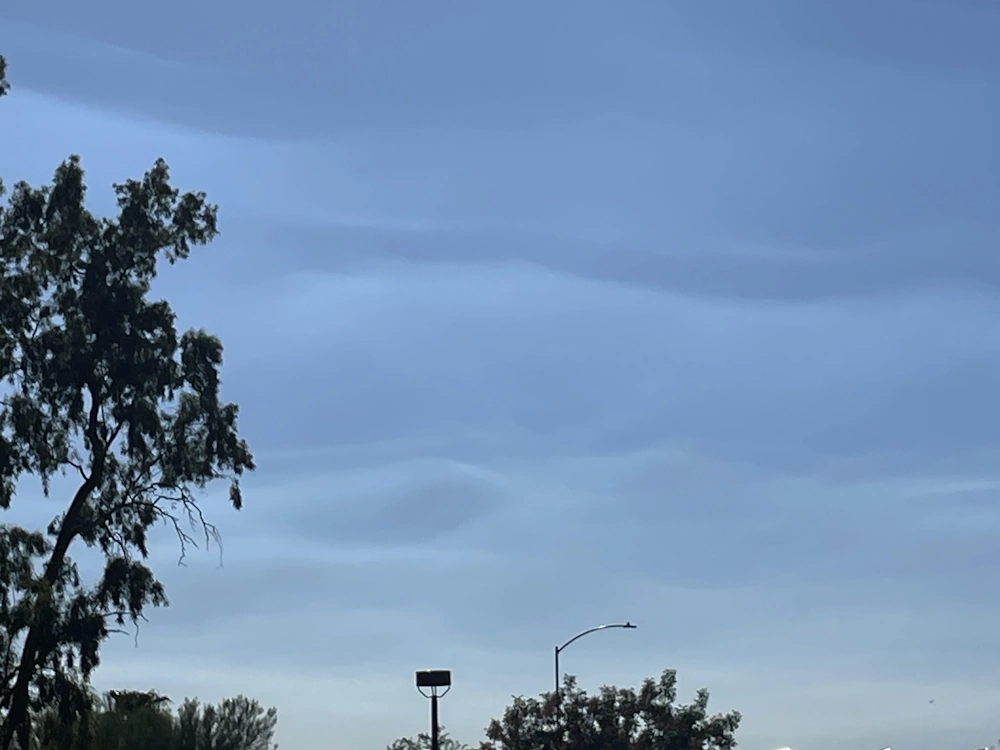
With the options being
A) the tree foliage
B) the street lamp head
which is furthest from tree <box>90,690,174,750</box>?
the street lamp head

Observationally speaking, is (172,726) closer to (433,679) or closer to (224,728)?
(224,728)

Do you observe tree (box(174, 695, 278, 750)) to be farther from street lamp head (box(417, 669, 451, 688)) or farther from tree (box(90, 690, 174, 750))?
street lamp head (box(417, 669, 451, 688))

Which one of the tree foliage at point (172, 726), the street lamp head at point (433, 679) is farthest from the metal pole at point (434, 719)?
the tree foliage at point (172, 726)


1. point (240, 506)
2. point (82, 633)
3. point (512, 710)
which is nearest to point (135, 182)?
point (240, 506)

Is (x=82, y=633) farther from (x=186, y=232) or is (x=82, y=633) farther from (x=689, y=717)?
(x=689, y=717)

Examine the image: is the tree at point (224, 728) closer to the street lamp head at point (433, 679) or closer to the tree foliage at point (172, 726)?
the tree foliage at point (172, 726)

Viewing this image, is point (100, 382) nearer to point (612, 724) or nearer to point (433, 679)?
point (433, 679)

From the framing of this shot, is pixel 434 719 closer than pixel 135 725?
Yes

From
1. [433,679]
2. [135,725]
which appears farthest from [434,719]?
[135,725]

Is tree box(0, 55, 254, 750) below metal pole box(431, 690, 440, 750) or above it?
above

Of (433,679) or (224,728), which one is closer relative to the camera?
(433,679)

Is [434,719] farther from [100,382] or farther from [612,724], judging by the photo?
[612,724]

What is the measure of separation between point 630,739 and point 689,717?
3596mm

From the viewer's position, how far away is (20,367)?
44.7m
